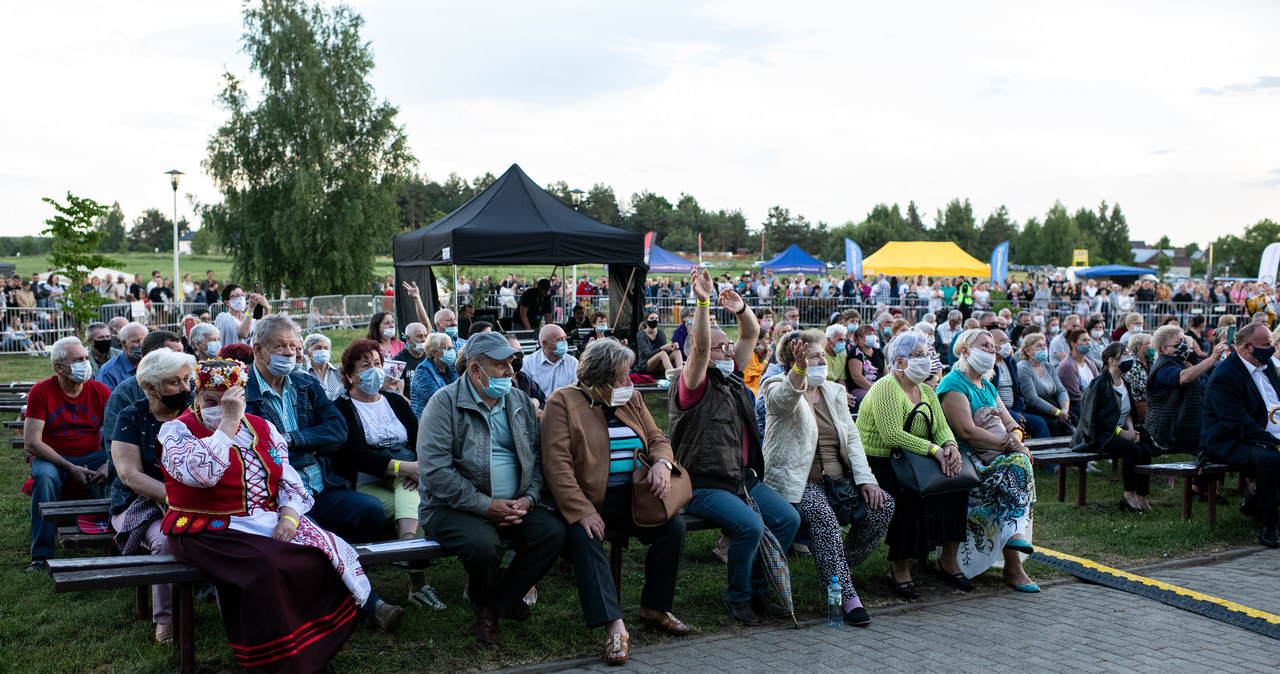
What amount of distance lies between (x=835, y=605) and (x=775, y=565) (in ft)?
1.25

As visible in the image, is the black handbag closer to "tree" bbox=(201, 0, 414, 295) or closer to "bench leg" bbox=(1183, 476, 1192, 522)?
"bench leg" bbox=(1183, 476, 1192, 522)

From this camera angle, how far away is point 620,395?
16.0 ft

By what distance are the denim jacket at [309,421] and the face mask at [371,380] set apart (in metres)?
0.32

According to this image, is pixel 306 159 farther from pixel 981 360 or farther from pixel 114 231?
pixel 114 231

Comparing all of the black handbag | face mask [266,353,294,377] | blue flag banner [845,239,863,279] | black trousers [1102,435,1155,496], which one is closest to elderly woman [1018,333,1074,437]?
black trousers [1102,435,1155,496]

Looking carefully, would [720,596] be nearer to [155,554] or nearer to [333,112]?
[155,554]

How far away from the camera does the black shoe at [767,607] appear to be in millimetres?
5188

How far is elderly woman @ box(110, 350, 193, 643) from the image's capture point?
→ 4395 millimetres

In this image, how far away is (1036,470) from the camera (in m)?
9.40

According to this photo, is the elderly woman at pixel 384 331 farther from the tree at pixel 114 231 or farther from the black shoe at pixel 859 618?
the tree at pixel 114 231

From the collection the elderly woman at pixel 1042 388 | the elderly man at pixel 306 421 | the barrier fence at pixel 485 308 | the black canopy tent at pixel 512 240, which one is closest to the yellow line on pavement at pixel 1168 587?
the elderly woman at pixel 1042 388

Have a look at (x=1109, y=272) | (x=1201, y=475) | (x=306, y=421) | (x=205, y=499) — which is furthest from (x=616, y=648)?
(x=1109, y=272)

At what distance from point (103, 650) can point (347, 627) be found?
1.23m

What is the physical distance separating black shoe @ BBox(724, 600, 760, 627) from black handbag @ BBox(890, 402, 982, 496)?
1282 mm
